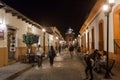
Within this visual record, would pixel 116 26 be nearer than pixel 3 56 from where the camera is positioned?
Yes

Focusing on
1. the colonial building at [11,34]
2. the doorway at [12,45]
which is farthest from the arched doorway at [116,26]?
the doorway at [12,45]

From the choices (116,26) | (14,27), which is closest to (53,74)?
(116,26)

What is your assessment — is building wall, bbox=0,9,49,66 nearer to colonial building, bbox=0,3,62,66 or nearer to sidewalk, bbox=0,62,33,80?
colonial building, bbox=0,3,62,66

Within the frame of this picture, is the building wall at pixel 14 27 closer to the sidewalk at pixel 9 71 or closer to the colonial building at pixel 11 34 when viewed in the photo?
the colonial building at pixel 11 34

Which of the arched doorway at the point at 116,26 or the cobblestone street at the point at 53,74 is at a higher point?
the arched doorway at the point at 116,26

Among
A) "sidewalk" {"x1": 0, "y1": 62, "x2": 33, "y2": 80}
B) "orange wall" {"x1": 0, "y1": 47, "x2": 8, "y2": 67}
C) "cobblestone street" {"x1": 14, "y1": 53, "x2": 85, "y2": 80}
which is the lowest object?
"cobblestone street" {"x1": 14, "y1": 53, "x2": 85, "y2": 80}

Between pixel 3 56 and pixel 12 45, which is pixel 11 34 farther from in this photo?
pixel 3 56

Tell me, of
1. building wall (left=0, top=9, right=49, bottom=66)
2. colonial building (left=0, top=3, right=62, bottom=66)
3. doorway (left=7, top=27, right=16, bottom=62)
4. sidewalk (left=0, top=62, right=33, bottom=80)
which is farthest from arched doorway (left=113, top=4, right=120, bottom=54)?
doorway (left=7, top=27, right=16, bottom=62)

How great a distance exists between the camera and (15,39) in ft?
86.9

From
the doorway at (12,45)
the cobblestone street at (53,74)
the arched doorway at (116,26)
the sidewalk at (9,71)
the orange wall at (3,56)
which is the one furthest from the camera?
the doorway at (12,45)

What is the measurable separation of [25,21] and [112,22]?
13.4m

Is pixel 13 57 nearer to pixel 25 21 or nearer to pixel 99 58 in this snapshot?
pixel 25 21

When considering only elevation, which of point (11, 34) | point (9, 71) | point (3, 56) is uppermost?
point (11, 34)

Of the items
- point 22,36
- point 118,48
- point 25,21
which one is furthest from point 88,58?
point 25,21
